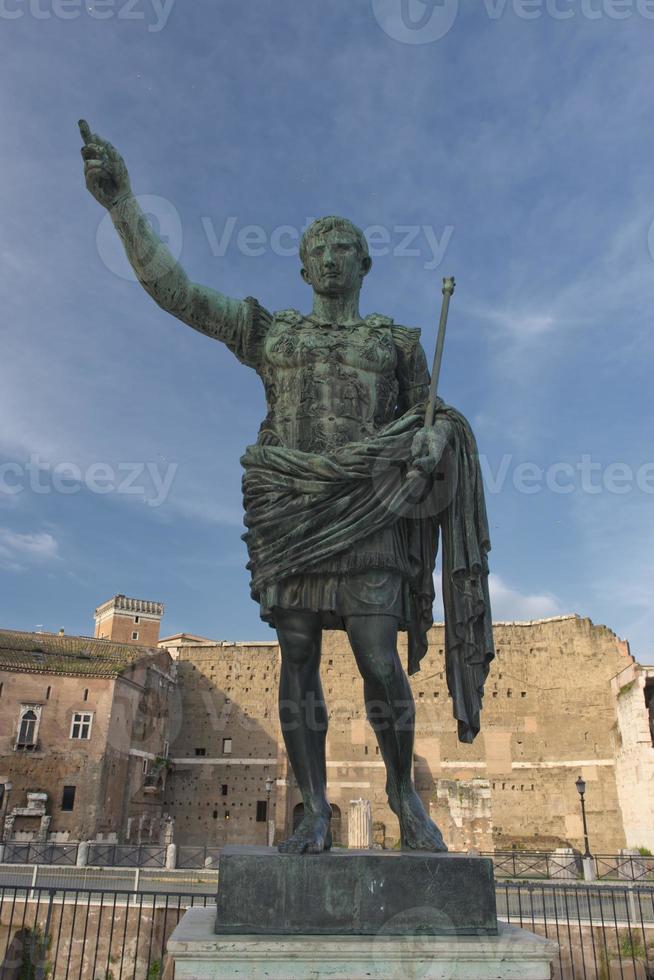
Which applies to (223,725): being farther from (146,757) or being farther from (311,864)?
(311,864)

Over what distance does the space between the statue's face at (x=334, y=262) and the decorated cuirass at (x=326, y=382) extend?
0.65ft

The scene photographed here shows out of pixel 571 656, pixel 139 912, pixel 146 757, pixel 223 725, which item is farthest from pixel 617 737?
pixel 139 912

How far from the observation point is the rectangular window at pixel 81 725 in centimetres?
3266

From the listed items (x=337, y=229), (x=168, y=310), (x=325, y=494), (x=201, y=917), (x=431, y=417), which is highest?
(x=337, y=229)

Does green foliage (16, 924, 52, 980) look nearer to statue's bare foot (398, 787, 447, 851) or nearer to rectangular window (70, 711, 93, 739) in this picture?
statue's bare foot (398, 787, 447, 851)

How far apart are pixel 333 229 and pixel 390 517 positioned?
1.60 m

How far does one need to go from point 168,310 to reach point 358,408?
109 centimetres

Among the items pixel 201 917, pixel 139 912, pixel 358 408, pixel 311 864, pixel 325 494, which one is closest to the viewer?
pixel 311 864

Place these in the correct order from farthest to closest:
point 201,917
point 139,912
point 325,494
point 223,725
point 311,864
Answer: point 223,725
point 139,912
point 325,494
point 201,917
point 311,864

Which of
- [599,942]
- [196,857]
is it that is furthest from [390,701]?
[196,857]

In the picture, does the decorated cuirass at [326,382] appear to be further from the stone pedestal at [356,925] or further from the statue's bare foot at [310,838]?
the stone pedestal at [356,925]

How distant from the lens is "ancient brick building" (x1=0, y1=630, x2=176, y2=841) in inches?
1218

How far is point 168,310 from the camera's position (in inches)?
149

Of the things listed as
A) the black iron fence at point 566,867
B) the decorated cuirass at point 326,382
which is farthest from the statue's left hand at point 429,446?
the black iron fence at point 566,867
